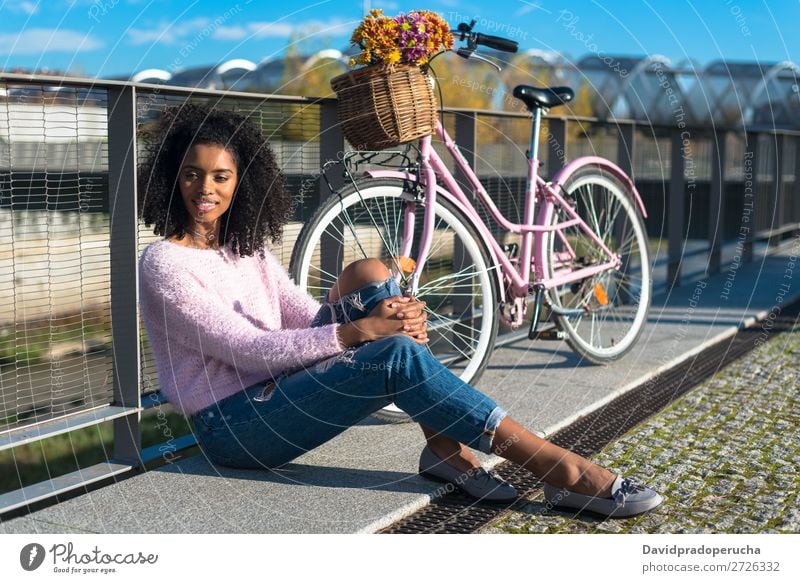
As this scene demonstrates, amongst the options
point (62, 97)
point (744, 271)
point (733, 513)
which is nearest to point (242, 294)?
point (62, 97)

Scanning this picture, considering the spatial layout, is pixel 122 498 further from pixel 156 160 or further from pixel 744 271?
pixel 744 271

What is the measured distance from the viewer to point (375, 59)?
3889 mm

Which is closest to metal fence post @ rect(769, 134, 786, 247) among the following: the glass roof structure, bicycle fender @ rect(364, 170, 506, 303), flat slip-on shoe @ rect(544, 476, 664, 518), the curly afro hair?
bicycle fender @ rect(364, 170, 506, 303)

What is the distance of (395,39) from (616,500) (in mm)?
1756

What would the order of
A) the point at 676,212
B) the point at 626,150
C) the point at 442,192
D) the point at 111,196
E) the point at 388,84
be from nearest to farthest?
the point at 111,196 → the point at 388,84 → the point at 442,192 → the point at 626,150 → the point at 676,212

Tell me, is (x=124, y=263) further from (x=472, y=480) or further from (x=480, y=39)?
(x=480, y=39)

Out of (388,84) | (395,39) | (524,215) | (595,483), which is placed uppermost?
(395,39)

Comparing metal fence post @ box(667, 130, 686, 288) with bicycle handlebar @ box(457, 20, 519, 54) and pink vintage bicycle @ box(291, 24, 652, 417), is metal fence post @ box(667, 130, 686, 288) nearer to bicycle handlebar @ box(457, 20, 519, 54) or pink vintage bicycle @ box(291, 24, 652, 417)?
pink vintage bicycle @ box(291, 24, 652, 417)

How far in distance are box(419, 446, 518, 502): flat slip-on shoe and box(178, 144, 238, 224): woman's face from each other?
1.01 m

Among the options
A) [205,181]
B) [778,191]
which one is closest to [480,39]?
[205,181]

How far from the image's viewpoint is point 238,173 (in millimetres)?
3420

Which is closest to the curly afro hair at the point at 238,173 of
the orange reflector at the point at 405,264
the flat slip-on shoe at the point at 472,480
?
the orange reflector at the point at 405,264

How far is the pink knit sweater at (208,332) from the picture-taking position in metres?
3.18

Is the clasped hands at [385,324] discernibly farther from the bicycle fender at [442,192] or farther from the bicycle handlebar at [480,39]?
the bicycle handlebar at [480,39]
